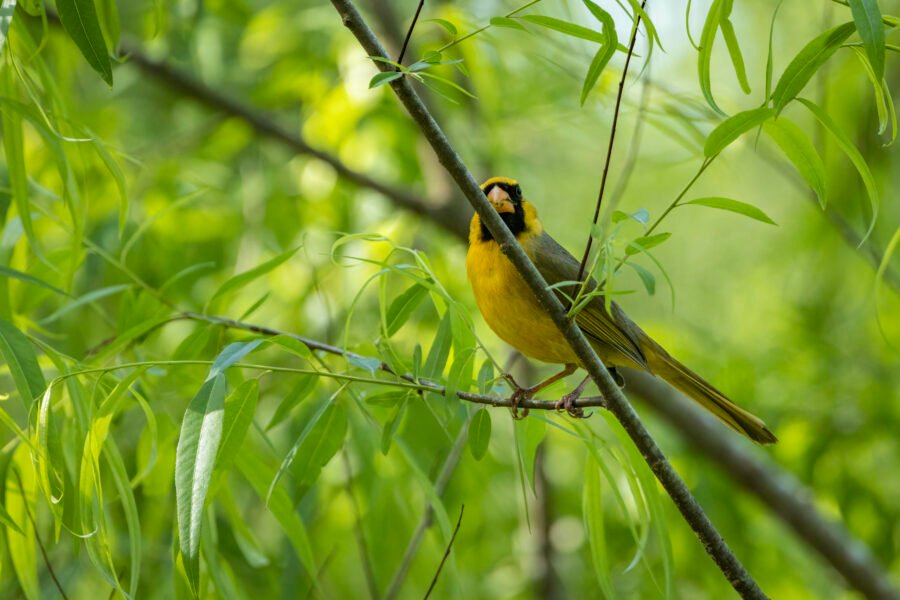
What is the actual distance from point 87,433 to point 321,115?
10.1ft

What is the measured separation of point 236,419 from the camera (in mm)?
2008

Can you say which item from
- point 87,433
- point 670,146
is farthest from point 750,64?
point 87,433

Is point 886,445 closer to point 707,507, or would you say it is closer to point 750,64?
point 707,507

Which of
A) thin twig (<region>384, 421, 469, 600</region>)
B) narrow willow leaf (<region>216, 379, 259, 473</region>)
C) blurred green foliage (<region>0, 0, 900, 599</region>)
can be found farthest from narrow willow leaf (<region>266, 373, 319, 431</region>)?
thin twig (<region>384, 421, 469, 600</region>)

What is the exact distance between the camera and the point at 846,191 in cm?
506

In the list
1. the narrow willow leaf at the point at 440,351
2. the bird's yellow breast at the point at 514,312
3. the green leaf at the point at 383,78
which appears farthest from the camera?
the bird's yellow breast at the point at 514,312

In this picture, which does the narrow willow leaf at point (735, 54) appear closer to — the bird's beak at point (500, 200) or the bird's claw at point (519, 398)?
the bird's claw at point (519, 398)

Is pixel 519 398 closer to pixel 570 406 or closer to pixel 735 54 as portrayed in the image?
pixel 570 406

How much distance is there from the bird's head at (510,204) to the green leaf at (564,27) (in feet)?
6.71

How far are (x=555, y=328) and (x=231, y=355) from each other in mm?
1632

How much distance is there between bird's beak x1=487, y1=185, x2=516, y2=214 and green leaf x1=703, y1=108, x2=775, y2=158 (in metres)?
2.21

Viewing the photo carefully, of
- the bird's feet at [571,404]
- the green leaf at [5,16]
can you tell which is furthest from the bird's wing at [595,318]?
the green leaf at [5,16]

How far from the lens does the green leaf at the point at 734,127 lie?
71.1 inches

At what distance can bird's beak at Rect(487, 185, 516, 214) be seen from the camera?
13.3ft
